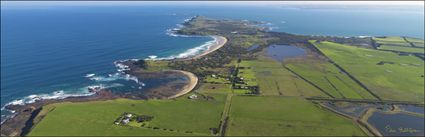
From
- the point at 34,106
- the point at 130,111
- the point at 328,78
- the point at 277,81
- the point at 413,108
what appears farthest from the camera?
the point at 328,78

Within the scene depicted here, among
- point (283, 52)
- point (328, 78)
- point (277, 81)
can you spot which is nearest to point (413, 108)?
point (328, 78)

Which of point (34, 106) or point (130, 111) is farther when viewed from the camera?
point (34, 106)

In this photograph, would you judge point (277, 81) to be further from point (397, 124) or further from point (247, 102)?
point (397, 124)

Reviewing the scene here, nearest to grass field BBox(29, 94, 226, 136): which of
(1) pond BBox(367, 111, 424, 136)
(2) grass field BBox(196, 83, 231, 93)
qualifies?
(2) grass field BBox(196, 83, 231, 93)

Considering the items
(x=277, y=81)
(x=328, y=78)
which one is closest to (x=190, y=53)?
(x=277, y=81)

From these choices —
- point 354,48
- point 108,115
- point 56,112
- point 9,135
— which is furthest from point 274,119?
point 354,48

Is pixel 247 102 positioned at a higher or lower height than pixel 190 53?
lower

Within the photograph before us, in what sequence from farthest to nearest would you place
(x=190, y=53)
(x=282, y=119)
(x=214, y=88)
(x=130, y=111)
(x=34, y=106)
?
(x=190, y=53), (x=214, y=88), (x=34, y=106), (x=130, y=111), (x=282, y=119)

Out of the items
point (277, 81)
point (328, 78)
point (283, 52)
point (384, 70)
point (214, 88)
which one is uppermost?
point (283, 52)
